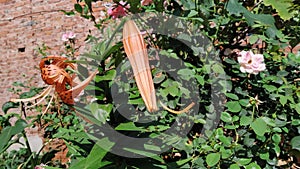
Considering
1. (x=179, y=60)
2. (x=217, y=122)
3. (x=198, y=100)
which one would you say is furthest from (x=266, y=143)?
(x=179, y=60)

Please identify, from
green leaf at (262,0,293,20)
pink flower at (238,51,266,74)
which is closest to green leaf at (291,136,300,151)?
pink flower at (238,51,266,74)

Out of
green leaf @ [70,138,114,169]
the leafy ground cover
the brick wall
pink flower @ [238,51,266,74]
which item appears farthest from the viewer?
the brick wall

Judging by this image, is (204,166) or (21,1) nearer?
(204,166)

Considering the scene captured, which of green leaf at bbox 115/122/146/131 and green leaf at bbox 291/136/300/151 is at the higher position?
green leaf at bbox 115/122/146/131

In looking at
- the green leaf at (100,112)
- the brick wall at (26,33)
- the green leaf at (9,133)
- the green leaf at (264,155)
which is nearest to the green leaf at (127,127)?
the green leaf at (100,112)

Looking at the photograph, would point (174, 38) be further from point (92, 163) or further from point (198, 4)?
point (92, 163)

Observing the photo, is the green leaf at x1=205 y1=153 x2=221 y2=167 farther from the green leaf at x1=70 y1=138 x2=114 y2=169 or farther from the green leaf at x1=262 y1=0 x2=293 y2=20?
the green leaf at x1=262 y1=0 x2=293 y2=20

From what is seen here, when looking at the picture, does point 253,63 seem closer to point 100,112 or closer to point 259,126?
point 259,126
